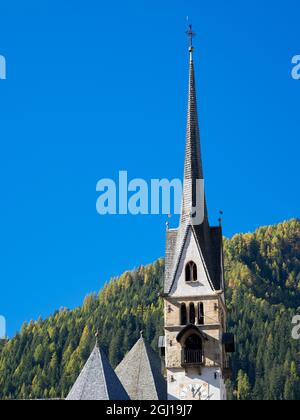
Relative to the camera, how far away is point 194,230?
63.9 metres

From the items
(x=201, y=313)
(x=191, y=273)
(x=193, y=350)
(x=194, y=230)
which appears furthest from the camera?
(x=194, y=230)

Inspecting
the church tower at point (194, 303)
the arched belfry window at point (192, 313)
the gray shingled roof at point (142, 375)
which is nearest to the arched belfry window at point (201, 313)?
the church tower at point (194, 303)

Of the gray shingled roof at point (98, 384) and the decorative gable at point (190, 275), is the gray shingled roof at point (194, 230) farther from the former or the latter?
the gray shingled roof at point (98, 384)

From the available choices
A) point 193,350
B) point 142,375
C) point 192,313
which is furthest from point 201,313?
point 142,375

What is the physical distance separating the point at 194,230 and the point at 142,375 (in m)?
10.2

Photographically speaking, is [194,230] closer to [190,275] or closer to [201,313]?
[190,275]

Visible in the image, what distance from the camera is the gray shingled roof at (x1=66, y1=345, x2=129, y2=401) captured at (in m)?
56.1

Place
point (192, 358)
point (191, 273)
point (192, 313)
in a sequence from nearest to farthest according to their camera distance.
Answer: point (192, 358)
point (192, 313)
point (191, 273)

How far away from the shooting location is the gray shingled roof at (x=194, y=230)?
63094 mm

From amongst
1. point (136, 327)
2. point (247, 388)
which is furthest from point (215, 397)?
point (136, 327)

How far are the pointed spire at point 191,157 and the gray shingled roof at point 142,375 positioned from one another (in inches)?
377

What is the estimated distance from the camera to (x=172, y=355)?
200 ft
